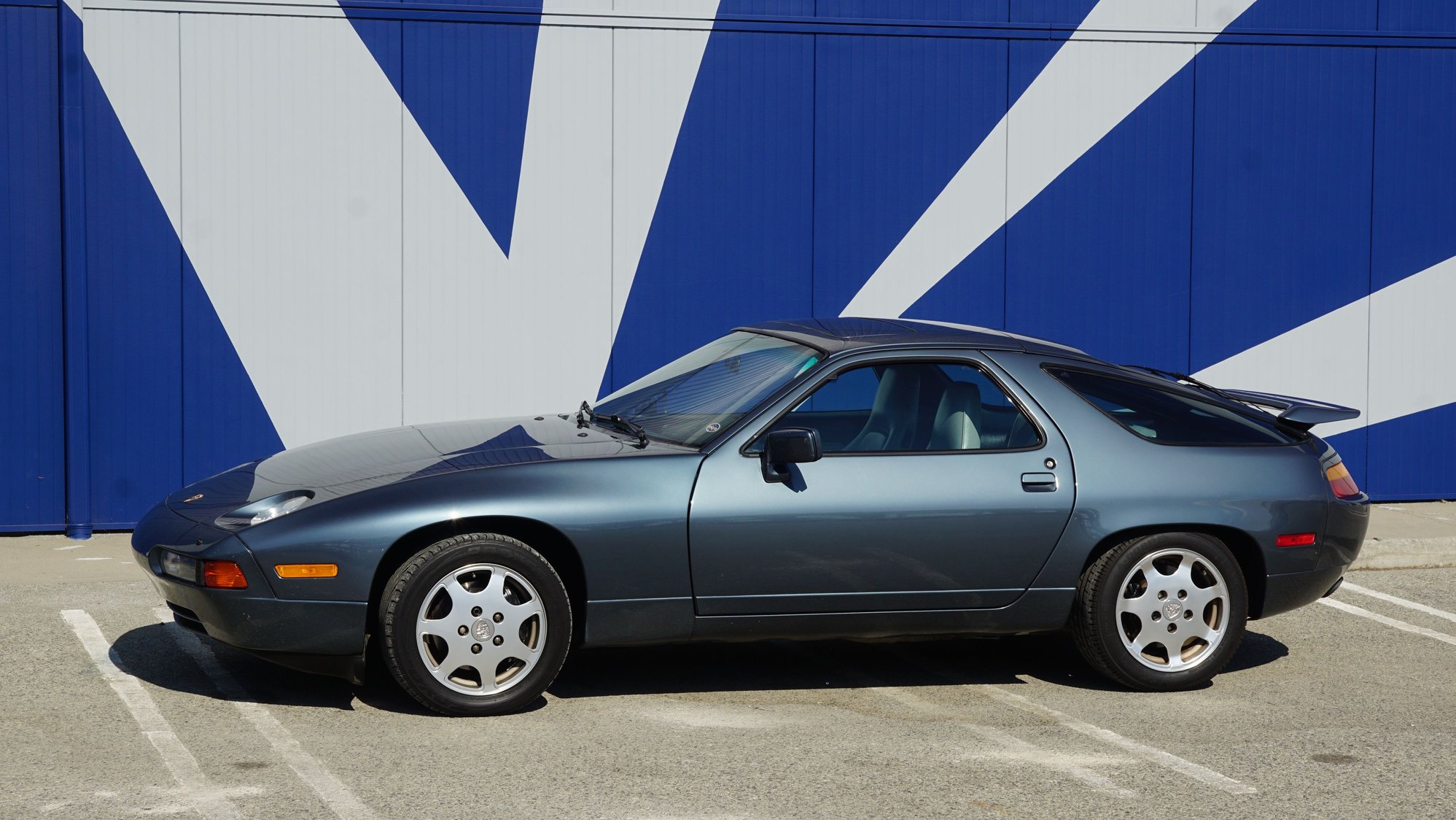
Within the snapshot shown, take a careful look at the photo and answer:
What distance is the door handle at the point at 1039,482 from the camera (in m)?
5.66

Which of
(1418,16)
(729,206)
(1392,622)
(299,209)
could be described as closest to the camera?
(1392,622)

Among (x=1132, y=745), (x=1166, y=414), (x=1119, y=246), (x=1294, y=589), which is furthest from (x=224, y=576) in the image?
(x=1119, y=246)

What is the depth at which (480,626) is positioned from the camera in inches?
206

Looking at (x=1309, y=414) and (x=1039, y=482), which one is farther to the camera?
(x=1309, y=414)

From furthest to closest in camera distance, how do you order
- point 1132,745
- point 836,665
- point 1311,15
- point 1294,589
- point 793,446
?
1. point 1311,15
2. point 836,665
3. point 1294,589
4. point 793,446
5. point 1132,745

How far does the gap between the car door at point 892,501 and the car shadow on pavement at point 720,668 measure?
587 mm

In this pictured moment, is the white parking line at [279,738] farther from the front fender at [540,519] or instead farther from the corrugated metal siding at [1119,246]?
the corrugated metal siding at [1119,246]

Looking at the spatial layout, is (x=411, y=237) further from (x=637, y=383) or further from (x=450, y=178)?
(x=637, y=383)

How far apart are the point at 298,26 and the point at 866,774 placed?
244 inches

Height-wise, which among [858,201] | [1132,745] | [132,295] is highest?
[858,201]

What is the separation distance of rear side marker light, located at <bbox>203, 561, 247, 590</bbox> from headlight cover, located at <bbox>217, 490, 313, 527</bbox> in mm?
155

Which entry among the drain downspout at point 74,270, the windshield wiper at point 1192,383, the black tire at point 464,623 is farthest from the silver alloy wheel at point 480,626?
the drain downspout at point 74,270

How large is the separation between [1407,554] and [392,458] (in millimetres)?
6174

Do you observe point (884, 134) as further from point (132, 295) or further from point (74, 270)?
point (74, 270)
